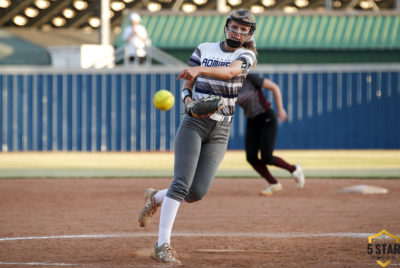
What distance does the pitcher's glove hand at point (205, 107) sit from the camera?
21.5ft

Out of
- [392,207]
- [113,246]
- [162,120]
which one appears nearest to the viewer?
[113,246]

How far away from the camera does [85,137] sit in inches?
1067

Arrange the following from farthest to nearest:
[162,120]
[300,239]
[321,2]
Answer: [321,2] < [162,120] < [300,239]

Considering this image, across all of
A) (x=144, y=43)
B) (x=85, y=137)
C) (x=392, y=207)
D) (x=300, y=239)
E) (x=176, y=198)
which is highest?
(x=176, y=198)

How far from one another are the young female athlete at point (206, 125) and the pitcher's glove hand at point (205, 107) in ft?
0.52

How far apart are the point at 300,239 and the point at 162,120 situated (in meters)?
19.3

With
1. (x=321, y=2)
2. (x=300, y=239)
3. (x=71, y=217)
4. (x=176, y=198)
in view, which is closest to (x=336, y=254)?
(x=300, y=239)

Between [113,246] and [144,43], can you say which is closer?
[113,246]

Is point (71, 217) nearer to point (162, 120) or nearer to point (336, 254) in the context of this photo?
point (336, 254)

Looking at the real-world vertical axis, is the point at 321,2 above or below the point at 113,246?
below

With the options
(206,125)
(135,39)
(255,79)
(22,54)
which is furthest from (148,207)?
(22,54)

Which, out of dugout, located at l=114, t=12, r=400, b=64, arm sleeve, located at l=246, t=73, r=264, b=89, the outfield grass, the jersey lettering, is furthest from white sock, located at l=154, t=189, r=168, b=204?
dugout, located at l=114, t=12, r=400, b=64

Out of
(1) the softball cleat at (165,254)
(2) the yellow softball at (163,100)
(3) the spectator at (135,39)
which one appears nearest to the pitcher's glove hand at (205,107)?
(1) the softball cleat at (165,254)

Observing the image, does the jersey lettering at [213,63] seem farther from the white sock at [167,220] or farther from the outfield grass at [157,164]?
the outfield grass at [157,164]
